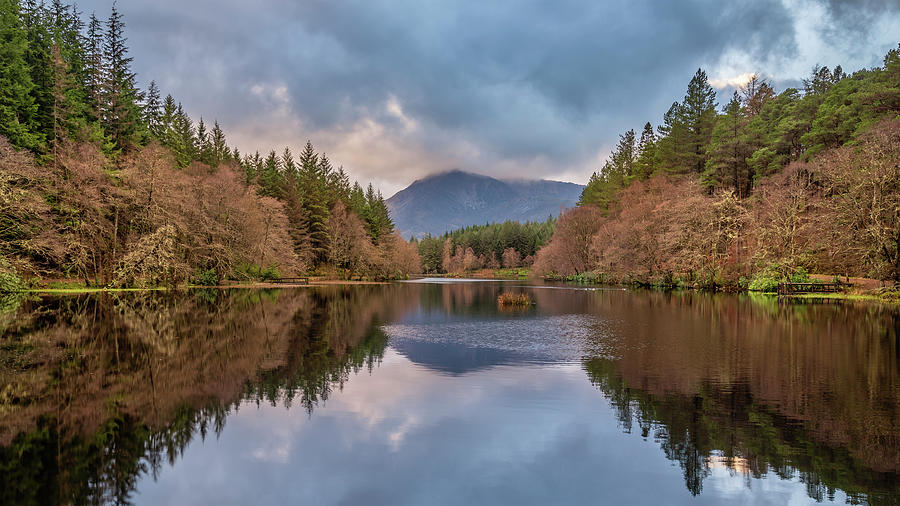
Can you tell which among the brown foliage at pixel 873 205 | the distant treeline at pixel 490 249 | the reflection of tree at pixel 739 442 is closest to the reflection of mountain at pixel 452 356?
the reflection of tree at pixel 739 442

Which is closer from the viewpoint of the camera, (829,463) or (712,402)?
(829,463)

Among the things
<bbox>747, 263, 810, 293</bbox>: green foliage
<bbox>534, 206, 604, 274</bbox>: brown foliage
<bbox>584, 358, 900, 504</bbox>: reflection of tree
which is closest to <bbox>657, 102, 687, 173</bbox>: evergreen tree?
<bbox>534, 206, 604, 274</bbox>: brown foliage

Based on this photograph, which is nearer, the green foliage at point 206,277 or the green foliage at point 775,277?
the green foliage at point 775,277

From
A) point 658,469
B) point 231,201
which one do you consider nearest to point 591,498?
point 658,469

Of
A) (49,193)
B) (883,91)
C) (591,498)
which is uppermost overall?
(883,91)

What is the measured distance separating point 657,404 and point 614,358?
564 centimetres

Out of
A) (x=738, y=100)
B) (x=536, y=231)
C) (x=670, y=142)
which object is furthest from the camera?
(x=536, y=231)

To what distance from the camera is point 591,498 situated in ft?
23.8

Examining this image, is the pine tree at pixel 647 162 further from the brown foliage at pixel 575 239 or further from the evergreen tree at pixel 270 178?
the evergreen tree at pixel 270 178

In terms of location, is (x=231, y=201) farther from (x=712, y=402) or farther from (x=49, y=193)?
(x=712, y=402)

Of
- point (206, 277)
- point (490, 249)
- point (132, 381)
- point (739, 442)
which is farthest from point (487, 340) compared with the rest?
point (490, 249)

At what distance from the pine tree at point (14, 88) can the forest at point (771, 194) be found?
206 ft

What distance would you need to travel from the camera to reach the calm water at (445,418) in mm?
7488

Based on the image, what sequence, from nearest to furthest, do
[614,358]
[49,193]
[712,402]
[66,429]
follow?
[66,429]
[712,402]
[614,358]
[49,193]
